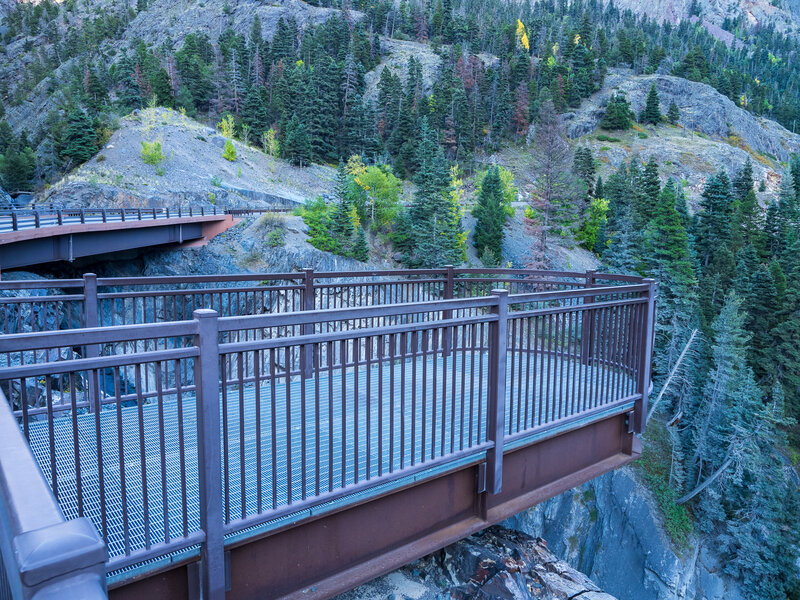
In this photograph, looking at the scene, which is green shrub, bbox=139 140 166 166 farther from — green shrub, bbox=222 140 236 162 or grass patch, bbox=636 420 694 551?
grass patch, bbox=636 420 694 551

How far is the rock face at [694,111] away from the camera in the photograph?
278 feet

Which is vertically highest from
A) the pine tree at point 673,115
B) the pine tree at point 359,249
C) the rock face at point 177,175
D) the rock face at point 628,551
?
the pine tree at point 673,115

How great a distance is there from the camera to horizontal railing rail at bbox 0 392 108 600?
0.71 metres

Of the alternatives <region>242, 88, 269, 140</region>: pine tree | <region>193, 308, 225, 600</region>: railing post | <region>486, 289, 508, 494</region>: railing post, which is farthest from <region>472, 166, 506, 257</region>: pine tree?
<region>193, 308, 225, 600</region>: railing post

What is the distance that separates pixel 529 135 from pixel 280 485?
276 feet

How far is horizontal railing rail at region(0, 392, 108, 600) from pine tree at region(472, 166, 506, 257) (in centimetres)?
4038

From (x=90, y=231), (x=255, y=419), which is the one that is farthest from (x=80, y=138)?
(x=255, y=419)

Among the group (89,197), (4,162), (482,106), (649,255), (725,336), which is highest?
(482,106)

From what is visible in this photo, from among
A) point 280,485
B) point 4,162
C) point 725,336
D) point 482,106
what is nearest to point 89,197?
point 4,162

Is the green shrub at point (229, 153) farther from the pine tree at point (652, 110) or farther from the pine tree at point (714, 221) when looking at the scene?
the pine tree at point (652, 110)

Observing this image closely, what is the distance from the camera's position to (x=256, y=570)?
2.93 metres

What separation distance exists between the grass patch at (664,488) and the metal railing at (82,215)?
2812 cm

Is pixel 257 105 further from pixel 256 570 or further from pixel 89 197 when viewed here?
pixel 256 570

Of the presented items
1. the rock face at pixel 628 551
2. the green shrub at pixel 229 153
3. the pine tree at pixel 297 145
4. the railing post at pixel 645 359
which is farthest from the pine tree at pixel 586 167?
the railing post at pixel 645 359
